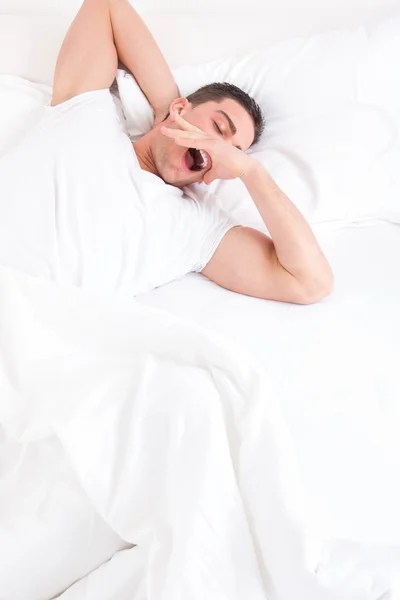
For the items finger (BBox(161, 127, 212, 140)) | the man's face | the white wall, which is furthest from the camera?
the white wall

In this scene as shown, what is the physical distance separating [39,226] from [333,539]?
0.75 meters

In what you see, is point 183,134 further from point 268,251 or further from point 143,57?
point 143,57

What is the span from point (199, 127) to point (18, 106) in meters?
0.48

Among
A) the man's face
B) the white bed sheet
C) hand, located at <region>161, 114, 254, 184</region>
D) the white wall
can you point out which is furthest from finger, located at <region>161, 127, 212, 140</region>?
the white wall

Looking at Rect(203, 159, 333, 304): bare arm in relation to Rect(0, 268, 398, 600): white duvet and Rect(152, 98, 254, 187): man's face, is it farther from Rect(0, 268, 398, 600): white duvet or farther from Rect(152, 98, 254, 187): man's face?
Rect(0, 268, 398, 600): white duvet

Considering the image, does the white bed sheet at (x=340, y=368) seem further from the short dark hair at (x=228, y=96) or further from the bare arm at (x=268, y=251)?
the short dark hair at (x=228, y=96)

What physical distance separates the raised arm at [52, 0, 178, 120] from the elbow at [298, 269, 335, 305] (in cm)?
58

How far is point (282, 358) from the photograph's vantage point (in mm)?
1181

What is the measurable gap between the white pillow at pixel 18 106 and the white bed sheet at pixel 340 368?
0.56 m

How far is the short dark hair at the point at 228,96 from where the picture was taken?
1.49 metres

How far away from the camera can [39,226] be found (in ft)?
4.23

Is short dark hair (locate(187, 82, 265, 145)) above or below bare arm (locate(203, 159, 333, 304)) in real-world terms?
above

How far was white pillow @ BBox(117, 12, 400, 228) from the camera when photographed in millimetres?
1494

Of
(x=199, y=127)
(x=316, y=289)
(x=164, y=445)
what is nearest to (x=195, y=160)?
(x=199, y=127)
